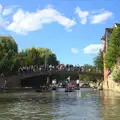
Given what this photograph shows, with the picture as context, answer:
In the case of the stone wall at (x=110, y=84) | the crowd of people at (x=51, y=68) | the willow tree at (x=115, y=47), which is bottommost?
the stone wall at (x=110, y=84)

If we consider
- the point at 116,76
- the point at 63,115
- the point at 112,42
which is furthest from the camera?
the point at 112,42

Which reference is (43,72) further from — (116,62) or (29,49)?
(29,49)

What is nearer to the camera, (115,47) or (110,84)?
(115,47)

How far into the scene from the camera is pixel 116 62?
316 ft

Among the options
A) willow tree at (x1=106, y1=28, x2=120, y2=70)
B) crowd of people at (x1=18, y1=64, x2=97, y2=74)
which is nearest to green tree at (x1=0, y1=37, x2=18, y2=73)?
crowd of people at (x1=18, y1=64, x2=97, y2=74)

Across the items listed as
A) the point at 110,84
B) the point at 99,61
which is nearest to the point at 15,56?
the point at 110,84

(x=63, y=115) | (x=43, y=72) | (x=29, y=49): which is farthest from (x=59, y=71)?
(x=63, y=115)

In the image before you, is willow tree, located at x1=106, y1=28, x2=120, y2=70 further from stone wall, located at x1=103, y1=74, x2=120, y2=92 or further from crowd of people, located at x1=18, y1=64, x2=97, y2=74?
crowd of people, located at x1=18, y1=64, x2=97, y2=74

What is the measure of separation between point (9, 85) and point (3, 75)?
13.7ft

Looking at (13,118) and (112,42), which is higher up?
(112,42)

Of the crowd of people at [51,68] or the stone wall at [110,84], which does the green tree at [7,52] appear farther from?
the stone wall at [110,84]

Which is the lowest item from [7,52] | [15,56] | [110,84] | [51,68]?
[110,84]

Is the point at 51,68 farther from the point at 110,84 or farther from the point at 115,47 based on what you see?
the point at 115,47

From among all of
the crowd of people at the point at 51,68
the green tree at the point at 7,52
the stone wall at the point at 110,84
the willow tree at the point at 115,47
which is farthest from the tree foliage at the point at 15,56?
the willow tree at the point at 115,47
